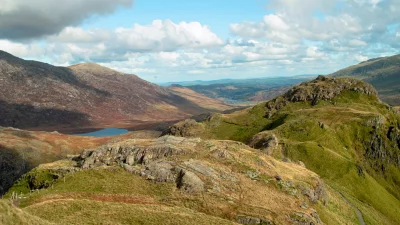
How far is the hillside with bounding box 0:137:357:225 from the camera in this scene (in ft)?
148

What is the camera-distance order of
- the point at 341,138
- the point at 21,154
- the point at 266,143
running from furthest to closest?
the point at 21,154 → the point at 341,138 → the point at 266,143

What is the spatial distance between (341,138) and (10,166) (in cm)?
15770

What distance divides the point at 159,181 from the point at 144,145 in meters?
19.5

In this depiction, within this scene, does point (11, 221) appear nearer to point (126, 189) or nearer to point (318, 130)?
point (126, 189)

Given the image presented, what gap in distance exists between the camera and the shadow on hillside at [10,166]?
146 m

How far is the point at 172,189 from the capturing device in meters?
54.9

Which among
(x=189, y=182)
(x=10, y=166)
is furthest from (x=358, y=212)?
(x=10, y=166)

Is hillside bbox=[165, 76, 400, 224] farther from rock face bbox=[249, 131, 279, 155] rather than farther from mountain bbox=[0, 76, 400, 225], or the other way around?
mountain bbox=[0, 76, 400, 225]

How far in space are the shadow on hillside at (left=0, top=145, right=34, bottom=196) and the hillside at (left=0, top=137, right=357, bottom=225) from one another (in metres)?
90.4

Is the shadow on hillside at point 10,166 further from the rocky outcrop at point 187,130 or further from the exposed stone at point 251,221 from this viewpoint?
the exposed stone at point 251,221

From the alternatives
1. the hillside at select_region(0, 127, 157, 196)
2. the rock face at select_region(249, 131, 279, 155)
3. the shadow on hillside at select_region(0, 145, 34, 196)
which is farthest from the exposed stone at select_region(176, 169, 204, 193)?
the shadow on hillside at select_region(0, 145, 34, 196)

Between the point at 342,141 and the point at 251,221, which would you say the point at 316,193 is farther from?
the point at 342,141

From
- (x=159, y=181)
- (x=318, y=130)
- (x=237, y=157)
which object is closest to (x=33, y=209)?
(x=159, y=181)

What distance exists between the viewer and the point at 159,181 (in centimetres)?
5744
